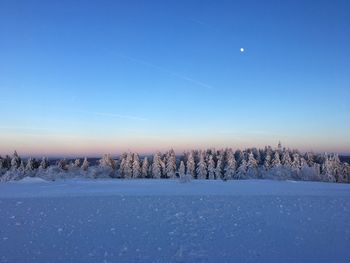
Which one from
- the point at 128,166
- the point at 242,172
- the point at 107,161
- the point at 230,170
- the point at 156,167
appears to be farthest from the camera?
the point at 107,161

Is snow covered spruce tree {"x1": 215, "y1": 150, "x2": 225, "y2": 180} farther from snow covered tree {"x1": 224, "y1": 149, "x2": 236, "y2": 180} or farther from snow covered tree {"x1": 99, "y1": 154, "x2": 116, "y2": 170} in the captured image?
snow covered tree {"x1": 99, "y1": 154, "x2": 116, "y2": 170}

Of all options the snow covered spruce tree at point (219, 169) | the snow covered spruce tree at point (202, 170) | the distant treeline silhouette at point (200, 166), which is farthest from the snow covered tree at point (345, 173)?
the snow covered spruce tree at point (202, 170)

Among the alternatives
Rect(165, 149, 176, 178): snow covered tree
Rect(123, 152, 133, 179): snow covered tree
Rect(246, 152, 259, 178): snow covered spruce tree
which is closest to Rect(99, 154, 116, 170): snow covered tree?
Rect(123, 152, 133, 179): snow covered tree

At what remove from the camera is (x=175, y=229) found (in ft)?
33.3

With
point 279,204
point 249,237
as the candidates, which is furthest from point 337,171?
point 249,237

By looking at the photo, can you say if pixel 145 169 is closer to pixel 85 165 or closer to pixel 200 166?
pixel 200 166

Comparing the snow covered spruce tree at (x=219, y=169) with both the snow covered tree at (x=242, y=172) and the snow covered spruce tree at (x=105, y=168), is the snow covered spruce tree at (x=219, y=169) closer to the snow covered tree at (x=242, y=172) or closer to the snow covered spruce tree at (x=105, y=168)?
the snow covered tree at (x=242, y=172)

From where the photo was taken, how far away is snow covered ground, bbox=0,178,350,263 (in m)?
8.09

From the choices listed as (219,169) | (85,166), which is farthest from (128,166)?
(219,169)

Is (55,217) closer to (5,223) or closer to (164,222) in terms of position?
(5,223)

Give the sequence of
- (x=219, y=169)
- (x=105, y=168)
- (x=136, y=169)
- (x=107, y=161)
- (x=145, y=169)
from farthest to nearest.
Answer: (x=107, y=161) < (x=105, y=168) < (x=145, y=169) < (x=136, y=169) < (x=219, y=169)

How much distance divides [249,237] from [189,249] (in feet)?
6.28

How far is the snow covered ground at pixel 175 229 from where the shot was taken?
8094mm

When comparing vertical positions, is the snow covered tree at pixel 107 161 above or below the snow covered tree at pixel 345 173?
above
